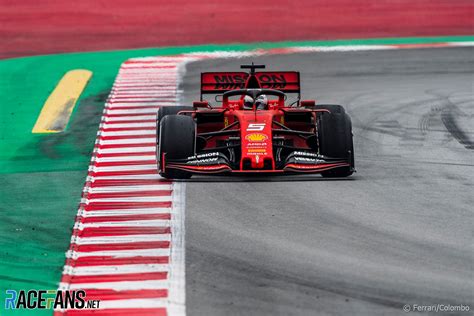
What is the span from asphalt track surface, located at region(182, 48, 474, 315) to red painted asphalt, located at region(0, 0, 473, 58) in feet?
31.3

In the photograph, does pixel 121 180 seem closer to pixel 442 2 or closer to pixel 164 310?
pixel 164 310

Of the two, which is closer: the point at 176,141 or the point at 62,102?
A: the point at 176,141

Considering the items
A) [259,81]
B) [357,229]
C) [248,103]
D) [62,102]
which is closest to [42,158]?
[248,103]

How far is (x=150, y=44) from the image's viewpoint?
33.2m

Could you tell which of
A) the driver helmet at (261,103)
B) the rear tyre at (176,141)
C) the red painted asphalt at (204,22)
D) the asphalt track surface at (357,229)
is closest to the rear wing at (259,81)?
the driver helmet at (261,103)

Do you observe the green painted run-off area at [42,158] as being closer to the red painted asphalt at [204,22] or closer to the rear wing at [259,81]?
the red painted asphalt at [204,22]

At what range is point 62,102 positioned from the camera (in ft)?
86.5

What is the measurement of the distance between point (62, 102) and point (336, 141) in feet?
32.5

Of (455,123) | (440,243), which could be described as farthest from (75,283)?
(455,123)

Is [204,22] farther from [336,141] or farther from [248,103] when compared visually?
[336,141]

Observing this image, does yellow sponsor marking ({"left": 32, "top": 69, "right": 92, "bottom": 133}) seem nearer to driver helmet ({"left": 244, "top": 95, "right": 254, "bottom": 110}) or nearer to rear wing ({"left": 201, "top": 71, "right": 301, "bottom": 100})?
rear wing ({"left": 201, "top": 71, "right": 301, "bottom": 100})

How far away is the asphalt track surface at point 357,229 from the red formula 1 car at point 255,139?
44 cm

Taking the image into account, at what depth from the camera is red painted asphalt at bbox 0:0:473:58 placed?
1328 inches

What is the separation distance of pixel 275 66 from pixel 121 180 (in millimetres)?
10793
